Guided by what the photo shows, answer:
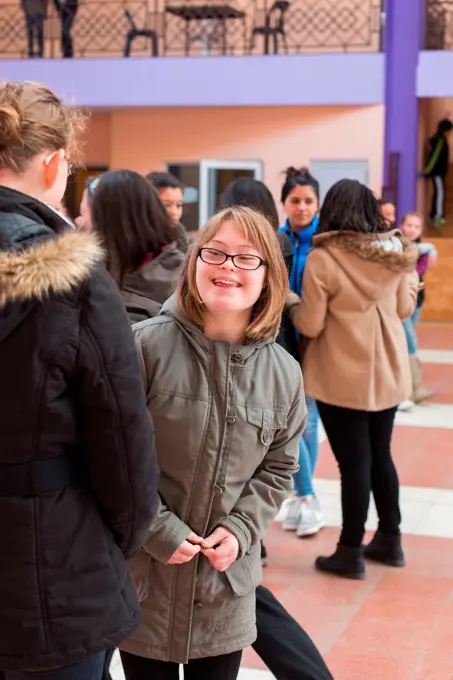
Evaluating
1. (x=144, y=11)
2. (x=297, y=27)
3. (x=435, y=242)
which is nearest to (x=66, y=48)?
(x=144, y=11)

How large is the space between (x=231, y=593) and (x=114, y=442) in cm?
75

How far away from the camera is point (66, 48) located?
723 inches

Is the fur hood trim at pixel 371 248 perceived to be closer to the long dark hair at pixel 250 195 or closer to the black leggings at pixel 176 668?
the long dark hair at pixel 250 195

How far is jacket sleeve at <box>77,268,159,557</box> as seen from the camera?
1932mm

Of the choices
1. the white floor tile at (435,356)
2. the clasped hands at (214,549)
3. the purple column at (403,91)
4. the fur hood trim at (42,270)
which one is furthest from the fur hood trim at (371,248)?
the purple column at (403,91)

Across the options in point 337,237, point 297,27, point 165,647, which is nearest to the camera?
point 165,647

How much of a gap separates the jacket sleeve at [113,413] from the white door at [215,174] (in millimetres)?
16353

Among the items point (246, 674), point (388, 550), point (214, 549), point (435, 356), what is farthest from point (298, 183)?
point (435, 356)

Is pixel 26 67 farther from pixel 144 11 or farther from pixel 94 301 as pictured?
pixel 94 301

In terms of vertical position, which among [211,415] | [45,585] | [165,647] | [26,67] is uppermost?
[26,67]

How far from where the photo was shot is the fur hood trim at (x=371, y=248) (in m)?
4.58

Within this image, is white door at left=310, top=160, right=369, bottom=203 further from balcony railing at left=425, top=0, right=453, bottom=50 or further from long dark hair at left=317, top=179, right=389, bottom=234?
long dark hair at left=317, top=179, right=389, bottom=234

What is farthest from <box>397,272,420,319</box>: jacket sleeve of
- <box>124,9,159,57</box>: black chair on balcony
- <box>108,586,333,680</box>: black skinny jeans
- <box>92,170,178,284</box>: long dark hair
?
<box>124,9,159,57</box>: black chair on balcony

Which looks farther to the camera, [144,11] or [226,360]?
[144,11]
